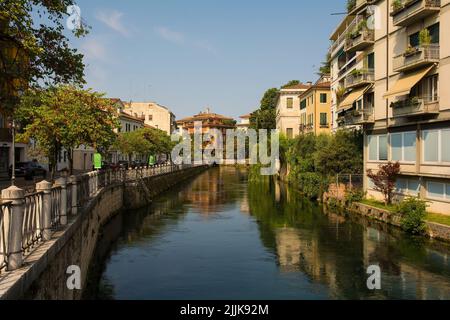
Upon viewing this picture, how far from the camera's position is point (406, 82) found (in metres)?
28.7

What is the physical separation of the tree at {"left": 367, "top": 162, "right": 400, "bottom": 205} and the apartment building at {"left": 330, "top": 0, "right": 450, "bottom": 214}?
49 cm

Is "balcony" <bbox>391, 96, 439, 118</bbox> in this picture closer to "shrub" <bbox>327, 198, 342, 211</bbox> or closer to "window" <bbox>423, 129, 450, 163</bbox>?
"window" <bbox>423, 129, 450, 163</bbox>

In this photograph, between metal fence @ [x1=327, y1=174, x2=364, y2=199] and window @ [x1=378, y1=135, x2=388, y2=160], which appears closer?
window @ [x1=378, y1=135, x2=388, y2=160]

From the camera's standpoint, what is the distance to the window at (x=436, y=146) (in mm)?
25469

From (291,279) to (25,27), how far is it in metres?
12.5

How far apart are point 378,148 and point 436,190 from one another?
783 centimetres

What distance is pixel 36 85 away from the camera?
576 inches

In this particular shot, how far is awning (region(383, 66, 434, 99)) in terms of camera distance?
89.5 feet

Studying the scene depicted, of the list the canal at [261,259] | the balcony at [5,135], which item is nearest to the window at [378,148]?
the canal at [261,259]

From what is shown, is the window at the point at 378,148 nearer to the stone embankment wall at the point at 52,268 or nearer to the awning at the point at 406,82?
the awning at the point at 406,82

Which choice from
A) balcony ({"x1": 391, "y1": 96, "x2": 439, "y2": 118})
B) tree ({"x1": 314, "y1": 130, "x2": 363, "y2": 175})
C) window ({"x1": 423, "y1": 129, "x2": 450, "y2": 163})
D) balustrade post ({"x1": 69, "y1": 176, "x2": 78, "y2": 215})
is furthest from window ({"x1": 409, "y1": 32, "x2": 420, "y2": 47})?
balustrade post ({"x1": 69, "y1": 176, "x2": 78, "y2": 215})

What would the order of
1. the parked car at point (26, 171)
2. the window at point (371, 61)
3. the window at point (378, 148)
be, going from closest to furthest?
the window at point (378, 148) < the window at point (371, 61) < the parked car at point (26, 171)
